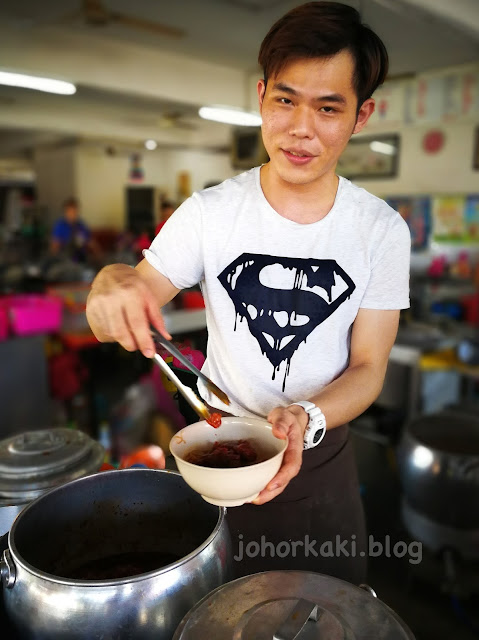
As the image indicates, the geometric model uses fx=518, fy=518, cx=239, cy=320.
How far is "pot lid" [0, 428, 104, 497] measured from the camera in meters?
1.06

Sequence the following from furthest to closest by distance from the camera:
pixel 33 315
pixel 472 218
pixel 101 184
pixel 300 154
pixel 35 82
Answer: pixel 101 184 < pixel 472 218 < pixel 35 82 < pixel 33 315 < pixel 300 154

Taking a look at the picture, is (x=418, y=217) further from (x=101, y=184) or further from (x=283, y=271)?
(x=101, y=184)

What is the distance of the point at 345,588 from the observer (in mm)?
739

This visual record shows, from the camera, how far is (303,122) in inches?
40.6

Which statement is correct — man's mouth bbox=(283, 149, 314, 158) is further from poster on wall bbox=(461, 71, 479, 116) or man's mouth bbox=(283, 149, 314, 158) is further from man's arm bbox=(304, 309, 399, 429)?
poster on wall bbox=(461, 71, 479, 116)

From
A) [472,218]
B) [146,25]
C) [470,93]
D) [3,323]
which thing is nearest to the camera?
[3,323]

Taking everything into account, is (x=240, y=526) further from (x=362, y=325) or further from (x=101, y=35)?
(x=101, y=35)

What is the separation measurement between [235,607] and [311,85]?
922 mm

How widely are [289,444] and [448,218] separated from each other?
791 cm

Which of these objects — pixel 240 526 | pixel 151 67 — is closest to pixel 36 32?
pixel 151 67

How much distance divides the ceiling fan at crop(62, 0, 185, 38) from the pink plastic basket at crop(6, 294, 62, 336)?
2.79 metres

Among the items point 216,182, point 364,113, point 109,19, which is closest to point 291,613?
point 364,113

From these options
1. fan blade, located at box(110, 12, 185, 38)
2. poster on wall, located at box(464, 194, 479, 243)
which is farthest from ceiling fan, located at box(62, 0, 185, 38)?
poster on wall, located at box(464, 194, 479, 243)

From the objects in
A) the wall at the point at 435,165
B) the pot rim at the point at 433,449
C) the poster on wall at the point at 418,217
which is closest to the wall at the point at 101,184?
the wall at the point at 435,165
